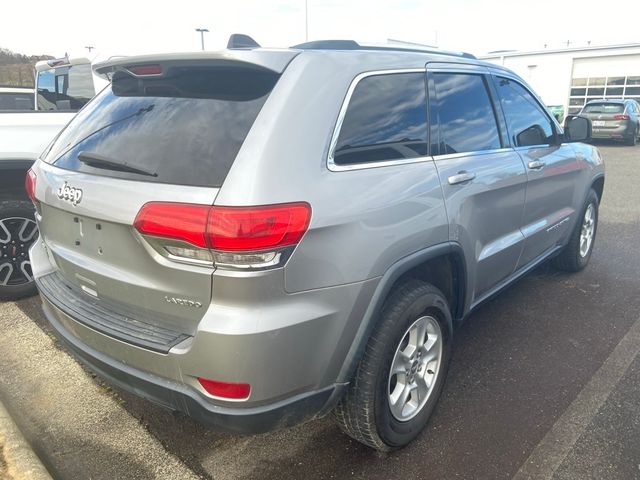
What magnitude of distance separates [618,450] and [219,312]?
205cm

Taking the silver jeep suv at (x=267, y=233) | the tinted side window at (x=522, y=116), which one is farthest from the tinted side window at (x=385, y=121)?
the tinted side window at (x=522, y=116)

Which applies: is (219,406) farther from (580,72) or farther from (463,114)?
(580,72)

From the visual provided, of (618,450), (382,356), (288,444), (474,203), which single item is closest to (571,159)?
(474,203)

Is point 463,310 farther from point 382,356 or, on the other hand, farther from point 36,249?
point 36,249

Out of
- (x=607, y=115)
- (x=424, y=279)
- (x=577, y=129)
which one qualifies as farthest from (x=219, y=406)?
(x=607, y=115)

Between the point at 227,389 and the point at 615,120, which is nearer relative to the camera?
the point at 227,389

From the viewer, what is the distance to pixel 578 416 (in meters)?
2.74

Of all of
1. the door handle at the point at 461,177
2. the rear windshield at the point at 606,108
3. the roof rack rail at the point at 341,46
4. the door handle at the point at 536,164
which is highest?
the roof rack rail at the point at 341,46

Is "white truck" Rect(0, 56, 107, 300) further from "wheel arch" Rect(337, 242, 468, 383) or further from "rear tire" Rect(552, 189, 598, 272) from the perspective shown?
"rear tire" Rect(552, 189, 598, 272)

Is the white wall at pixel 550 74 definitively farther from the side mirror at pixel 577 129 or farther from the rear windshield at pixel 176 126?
the rear windshield at pixel 176 126

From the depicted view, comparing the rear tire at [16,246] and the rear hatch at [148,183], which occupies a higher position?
the rear hatch at [148,183]

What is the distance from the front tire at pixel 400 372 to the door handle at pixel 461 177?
21.6 inches

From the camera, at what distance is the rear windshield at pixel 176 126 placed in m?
1.93

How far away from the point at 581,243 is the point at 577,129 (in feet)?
3.78
